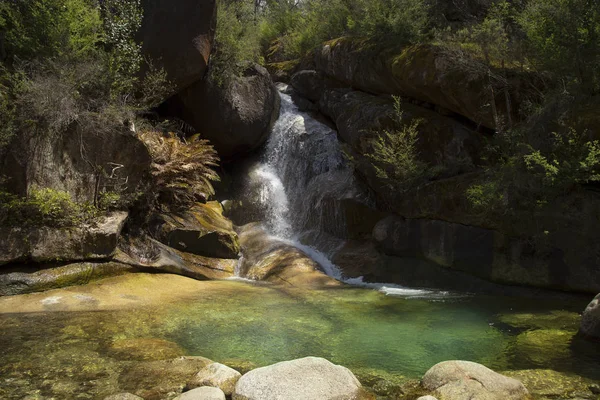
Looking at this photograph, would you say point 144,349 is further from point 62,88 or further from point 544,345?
point 62,88

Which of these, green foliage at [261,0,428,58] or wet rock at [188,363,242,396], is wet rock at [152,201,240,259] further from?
green foliage at [261,0,428,58]

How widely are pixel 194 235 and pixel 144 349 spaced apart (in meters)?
6.44

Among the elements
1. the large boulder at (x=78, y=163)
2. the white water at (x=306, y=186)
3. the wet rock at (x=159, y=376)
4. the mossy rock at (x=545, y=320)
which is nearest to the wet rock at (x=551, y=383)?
the mossy rock at (x=545, y=320)

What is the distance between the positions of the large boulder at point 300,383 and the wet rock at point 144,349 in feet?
4.79

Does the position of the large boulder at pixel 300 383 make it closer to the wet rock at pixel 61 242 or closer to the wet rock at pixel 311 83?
the wet rock at pixel 61 242

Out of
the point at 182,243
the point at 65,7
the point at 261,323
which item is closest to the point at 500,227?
the point at 261,323

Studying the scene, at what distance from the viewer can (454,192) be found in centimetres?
1040

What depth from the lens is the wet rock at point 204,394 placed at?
159 inches

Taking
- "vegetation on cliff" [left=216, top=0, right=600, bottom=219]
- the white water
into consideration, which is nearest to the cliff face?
"vegetation on cliff" [left=216, top=0, right=600, bottom=219]

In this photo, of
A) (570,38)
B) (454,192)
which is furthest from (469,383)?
(570,38)

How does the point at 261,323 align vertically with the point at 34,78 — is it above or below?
below

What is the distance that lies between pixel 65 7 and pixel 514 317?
34.9 feet

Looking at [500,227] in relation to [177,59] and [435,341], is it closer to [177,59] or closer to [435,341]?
[435,341]

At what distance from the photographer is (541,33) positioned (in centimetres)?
893
